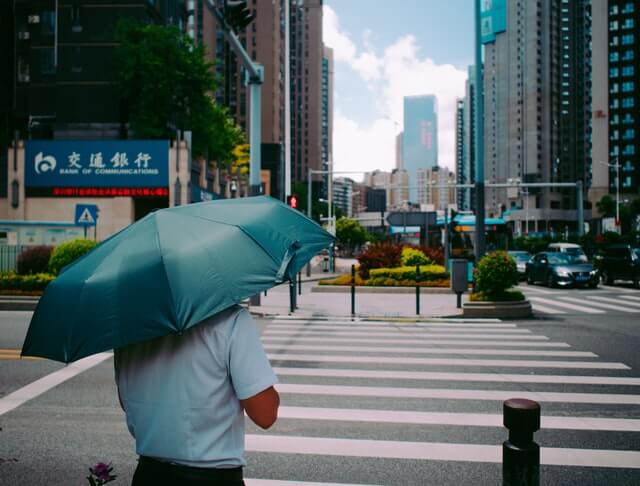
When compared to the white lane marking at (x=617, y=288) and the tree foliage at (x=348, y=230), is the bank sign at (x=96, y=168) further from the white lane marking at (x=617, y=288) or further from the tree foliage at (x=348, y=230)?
the white lane marking at (x=617, y=288)

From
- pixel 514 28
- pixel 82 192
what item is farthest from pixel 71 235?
pixel 514 28

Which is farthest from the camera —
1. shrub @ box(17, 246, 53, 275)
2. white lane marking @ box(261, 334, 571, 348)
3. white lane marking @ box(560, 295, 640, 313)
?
shrub @ box(17, 246, 53, 275)

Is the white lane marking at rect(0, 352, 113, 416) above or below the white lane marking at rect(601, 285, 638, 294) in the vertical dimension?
above

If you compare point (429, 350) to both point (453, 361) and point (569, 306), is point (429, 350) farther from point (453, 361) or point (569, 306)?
point (569, 306)

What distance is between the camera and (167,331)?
2.15 m

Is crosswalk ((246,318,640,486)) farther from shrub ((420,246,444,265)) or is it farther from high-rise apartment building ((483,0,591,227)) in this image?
high-rise apartment building ((483,0,591,227))

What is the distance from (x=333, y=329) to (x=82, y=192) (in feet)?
95.4

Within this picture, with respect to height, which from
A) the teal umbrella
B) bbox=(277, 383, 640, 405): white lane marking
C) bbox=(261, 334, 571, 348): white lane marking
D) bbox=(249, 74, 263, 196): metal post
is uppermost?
bbox=(249, 74, 263, 196): metal post

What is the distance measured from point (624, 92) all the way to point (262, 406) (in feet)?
423

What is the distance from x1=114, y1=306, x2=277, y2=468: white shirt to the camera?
88.0 inches

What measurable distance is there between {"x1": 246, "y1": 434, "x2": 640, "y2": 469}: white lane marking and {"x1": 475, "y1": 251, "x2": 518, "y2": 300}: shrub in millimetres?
10414

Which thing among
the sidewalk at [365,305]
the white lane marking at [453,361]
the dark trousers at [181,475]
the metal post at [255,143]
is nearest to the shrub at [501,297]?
the sidewalk at [365,305]

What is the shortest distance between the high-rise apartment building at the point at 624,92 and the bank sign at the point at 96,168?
98.5 meters

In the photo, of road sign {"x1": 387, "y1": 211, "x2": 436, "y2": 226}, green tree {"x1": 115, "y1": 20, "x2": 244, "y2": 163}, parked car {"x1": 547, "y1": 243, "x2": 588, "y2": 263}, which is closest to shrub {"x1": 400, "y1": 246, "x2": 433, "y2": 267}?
road sign {"x1": 387, "y1": 211, "x2": 436, "y2": 226}
